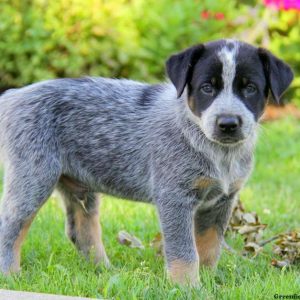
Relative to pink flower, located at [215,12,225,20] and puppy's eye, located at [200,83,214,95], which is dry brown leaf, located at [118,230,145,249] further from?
pink flower, located at [215,12,225,20]

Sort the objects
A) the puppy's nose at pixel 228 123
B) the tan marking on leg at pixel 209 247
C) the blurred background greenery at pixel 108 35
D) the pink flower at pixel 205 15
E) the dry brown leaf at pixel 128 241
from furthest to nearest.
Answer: the pink flower at pixel 205 15 → the blurred background greenery at pixel 108 35 → the dry brown leaf at pixel 128 241 → the tan marking on leg at pixel 209 247 → the puppy's nose at pixel 228 123

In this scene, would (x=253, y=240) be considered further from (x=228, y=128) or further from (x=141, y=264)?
(x=228, y=128)

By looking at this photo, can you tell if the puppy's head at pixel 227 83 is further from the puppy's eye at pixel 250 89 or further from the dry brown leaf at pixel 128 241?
the dry brown leaf at pixel 128 241

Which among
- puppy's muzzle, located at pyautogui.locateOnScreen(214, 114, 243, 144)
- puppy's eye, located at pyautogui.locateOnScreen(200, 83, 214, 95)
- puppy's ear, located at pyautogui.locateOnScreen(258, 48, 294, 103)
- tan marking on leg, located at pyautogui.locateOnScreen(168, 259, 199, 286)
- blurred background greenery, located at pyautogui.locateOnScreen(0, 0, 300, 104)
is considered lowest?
blurred background greenery, located at pyautogui.locateOnScreen(0, 0, 300, 104)

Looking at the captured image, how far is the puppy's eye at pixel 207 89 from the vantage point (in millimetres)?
4875

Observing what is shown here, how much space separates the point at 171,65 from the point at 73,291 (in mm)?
1535

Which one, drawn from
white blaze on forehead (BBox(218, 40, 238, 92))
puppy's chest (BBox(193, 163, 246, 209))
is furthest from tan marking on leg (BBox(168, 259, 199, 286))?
white blaze on forehead (BBox(218, 40, 238, 92))

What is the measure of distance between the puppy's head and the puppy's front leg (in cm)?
51

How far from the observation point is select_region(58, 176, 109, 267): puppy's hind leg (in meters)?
5.61

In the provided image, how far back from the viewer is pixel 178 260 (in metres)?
4.88

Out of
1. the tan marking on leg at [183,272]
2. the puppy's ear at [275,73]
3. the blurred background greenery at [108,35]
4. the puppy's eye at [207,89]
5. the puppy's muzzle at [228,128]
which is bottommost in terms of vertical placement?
the blurred background greenery at [108,35]

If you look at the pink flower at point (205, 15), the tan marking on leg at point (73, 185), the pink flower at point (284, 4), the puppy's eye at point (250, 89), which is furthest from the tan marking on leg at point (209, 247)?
the pink flower at point (284, 4)

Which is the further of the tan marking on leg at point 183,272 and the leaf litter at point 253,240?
the leaf litter at point 253,240

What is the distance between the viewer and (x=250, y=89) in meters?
4.91
